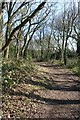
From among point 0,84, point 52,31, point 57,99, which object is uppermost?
point 52,31

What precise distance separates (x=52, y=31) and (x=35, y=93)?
117 ft

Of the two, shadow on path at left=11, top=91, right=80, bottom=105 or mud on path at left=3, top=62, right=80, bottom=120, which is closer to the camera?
mud on path at left=3, top=62, right=80, bottom=120

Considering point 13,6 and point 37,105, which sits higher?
point 13,6

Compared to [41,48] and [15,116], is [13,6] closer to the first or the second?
[15,116]

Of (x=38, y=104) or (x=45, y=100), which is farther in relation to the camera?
(x=45, y=100)

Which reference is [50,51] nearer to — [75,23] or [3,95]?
[75,23]

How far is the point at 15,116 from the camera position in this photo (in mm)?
7902

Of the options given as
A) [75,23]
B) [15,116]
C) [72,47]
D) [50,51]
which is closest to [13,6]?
[15,116]

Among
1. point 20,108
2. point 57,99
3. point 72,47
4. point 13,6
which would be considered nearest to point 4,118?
point 20,108

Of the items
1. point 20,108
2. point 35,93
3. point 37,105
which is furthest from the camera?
point 35,93

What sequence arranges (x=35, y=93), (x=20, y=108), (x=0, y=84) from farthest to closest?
(x=35, y=93) → (x=0, y=84) → (x=20, y=108)

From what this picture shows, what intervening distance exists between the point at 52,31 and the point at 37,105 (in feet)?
123

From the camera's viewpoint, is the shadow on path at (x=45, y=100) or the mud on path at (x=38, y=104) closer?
the mud on path at (x=38, y=104)

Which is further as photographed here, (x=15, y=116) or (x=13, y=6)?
(x=13, y=6)
